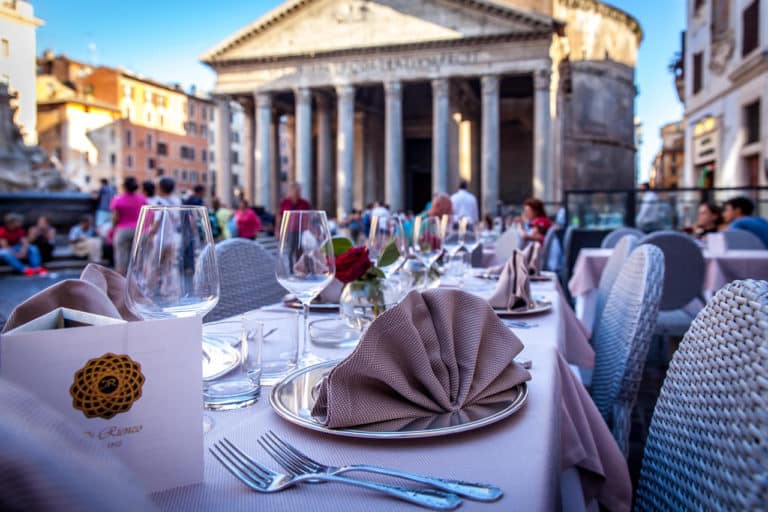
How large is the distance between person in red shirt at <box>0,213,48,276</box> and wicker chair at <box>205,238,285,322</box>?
26.1ft

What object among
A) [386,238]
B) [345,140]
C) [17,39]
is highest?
[345,140]

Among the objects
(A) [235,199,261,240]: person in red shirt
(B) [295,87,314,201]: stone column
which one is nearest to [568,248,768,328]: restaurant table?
(A) [235,199,261,240]: person in red shirt

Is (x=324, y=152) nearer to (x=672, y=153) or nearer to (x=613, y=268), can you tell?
(x=613, y=268)

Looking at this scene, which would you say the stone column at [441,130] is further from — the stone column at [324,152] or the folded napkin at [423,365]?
the folded napkin at [423,365]

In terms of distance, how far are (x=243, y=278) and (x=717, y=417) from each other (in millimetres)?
2465

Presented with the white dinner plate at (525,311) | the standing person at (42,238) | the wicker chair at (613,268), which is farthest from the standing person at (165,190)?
the white dinner plate at (525,311)

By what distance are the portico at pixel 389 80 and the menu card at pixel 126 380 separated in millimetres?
23680

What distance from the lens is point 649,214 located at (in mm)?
9828

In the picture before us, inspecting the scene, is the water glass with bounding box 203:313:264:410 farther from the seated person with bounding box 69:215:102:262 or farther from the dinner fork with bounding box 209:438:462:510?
the seated person with bounding box 69:215:102:262

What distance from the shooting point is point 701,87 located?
2088cm

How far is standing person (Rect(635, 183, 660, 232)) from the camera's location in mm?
9789

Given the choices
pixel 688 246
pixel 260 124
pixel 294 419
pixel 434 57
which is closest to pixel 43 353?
pixel 294 419

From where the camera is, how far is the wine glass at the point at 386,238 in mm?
1995

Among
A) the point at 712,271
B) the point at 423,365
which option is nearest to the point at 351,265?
the point at 423,365
